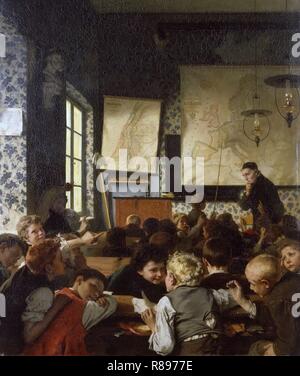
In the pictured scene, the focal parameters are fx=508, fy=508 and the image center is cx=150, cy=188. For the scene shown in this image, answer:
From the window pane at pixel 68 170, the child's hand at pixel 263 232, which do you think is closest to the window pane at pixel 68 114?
the window pane at pixel 68 170

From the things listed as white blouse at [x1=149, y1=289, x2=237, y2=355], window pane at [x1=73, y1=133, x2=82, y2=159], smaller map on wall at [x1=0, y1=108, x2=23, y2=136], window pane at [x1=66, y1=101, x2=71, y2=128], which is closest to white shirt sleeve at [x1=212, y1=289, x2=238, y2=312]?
white blouse at [x1=149, y1=289, x2=237, y2=355]

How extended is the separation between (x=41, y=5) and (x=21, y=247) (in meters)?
1.08

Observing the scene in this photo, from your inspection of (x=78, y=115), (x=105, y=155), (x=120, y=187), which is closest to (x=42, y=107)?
(x=78, y=115)

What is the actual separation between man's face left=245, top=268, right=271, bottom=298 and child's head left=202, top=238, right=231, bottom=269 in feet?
0.34

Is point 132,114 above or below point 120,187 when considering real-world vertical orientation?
above

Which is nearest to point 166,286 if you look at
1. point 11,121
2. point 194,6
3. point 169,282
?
point 169,282

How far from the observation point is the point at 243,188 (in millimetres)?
2256

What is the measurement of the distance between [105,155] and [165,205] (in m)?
0.35

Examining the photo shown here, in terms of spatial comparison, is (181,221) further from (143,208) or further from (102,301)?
(102,301)

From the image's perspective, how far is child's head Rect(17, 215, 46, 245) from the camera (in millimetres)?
2248

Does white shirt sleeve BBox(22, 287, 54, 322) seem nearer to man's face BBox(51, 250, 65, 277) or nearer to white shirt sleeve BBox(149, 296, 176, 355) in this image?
man's face BBox(51, 250, 65, 277)
